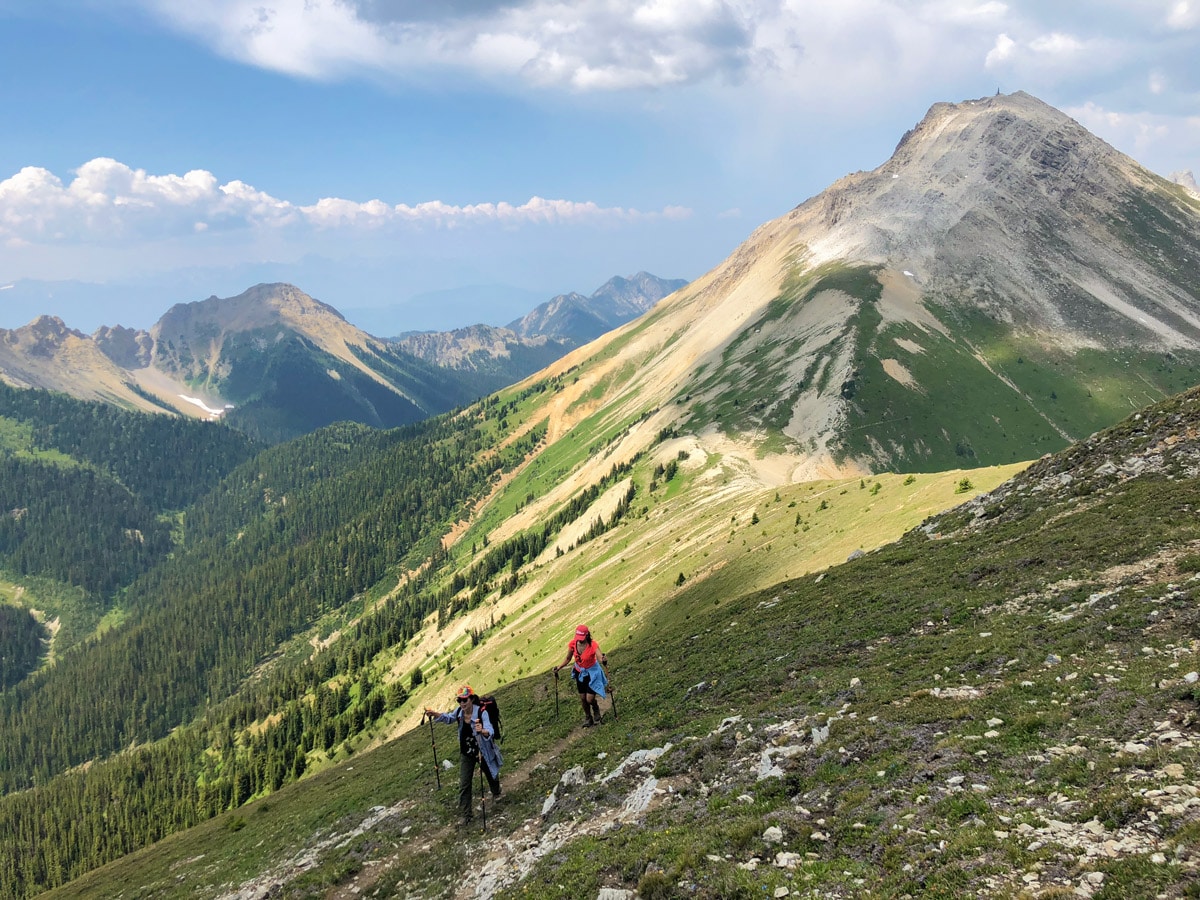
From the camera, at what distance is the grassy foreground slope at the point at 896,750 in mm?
10969

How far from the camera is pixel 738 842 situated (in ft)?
43.9

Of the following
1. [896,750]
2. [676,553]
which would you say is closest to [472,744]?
[896,750]

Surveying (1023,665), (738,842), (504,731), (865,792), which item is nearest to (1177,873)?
(865,792)

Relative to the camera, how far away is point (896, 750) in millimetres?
15469

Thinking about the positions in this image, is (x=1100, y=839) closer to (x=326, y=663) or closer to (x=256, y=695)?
(x=326, y=663)

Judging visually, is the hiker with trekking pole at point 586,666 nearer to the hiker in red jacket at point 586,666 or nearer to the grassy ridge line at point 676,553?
the hiker in red jacket at point 586,666

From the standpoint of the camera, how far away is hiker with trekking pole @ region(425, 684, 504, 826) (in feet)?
70.4

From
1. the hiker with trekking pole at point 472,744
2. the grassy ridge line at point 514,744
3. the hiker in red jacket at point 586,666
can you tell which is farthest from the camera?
the grassy ridge line at point 514,744

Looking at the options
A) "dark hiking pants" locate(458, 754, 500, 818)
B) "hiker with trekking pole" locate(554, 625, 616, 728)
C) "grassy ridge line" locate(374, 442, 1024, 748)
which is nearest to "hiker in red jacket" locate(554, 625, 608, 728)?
"hiker with trekking pole" locate(554, 625, 616, 728)

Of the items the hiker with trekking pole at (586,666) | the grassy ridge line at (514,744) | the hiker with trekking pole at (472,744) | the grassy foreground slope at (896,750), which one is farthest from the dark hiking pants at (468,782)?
the hiker with trekking pole at (586,666)

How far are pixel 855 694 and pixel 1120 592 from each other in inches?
396

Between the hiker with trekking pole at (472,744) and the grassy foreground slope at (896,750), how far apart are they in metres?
1.06

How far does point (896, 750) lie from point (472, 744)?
46.7ft

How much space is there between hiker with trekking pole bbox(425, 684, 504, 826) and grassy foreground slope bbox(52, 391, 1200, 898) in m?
1.06
